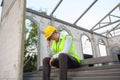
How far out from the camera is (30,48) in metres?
4.24

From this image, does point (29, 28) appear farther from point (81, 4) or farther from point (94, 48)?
point (94, 48)

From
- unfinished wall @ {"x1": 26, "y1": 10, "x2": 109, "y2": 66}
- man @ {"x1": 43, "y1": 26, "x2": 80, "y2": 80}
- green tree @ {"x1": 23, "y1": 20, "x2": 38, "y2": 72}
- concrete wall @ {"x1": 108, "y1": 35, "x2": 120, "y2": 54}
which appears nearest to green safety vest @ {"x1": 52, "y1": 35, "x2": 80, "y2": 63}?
man @ {"x1": 43, "y1": 26, "x2": 80, "y2": 80}

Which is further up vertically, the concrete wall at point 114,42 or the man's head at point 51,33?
the concrete wall at point 114,42

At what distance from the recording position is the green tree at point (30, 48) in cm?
405

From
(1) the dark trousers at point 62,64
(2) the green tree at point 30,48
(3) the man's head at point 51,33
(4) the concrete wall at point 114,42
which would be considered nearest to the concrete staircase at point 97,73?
(1) the dark trousers at point 62,64

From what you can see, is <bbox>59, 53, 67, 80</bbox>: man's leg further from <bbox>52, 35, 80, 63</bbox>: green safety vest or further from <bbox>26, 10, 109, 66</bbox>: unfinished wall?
<bbox>26, 10, 109, 66</bbox>: unfinished wall

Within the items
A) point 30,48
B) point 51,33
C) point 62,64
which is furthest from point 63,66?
point 30,48

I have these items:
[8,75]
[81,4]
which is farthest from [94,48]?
[8,75]

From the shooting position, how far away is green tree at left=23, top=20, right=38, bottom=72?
13.3ft

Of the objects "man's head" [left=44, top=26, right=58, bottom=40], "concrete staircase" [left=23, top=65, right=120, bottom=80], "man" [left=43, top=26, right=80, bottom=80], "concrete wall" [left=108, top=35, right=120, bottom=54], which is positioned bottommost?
"concrete staircase" [left=23, top=65, right=120, bottom=80]

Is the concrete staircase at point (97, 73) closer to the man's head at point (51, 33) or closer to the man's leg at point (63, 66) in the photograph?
the man's leg at point (63, 66)

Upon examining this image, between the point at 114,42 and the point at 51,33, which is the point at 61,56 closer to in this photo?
the point at 51,33

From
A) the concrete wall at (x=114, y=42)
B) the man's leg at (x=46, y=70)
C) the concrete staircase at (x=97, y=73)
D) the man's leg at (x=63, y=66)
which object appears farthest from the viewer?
the concrete wall at (x=114, y=42)

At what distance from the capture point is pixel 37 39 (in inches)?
180
